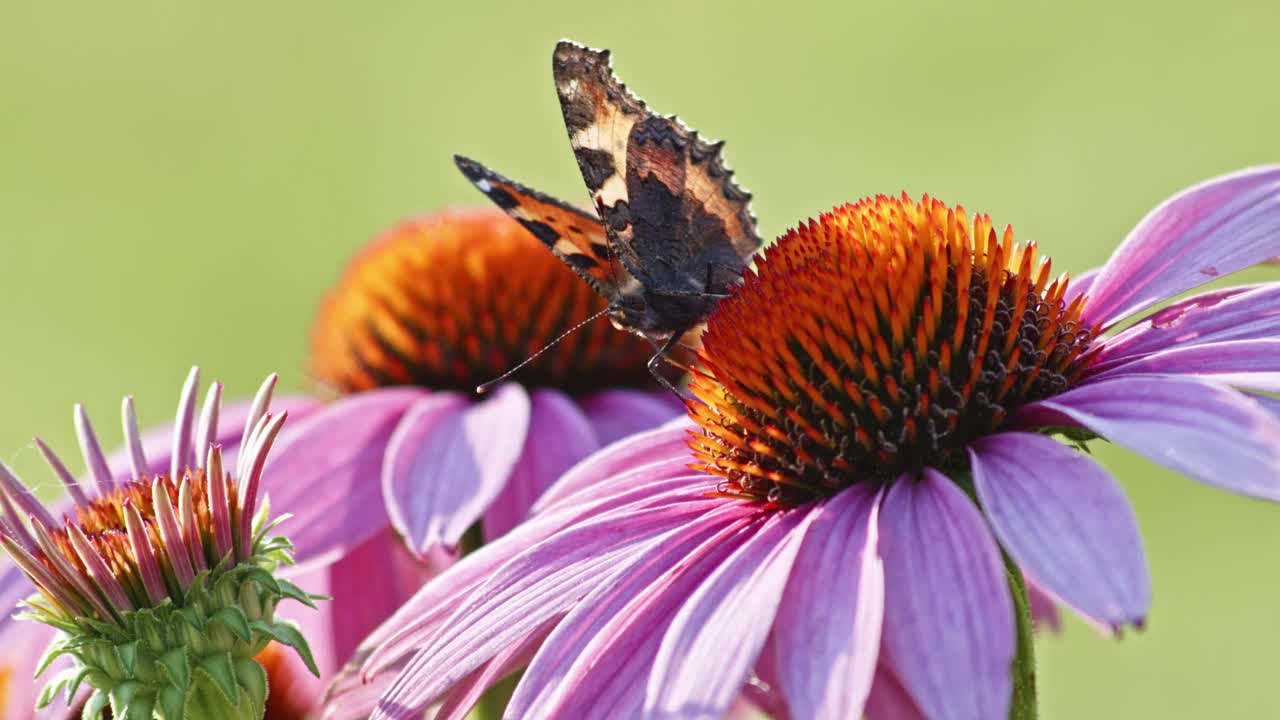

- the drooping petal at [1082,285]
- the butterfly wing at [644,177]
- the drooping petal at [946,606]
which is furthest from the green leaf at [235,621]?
the drooping petal at [1082,285]

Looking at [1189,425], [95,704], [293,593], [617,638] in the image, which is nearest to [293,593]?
[293,593]

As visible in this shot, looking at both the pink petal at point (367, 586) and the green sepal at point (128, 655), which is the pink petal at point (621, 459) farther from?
the green sepal at point (128, 655)

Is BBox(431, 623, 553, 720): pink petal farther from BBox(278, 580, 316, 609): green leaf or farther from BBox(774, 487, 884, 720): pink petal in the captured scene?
BBox(774, 487, 884, 720): pink petal

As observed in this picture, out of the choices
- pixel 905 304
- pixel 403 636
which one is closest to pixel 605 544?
pixel 403 636

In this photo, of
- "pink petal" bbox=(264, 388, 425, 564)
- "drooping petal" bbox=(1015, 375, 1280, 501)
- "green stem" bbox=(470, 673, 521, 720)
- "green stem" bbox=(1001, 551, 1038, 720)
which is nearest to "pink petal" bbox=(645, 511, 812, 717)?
"green stem" bbox=(1001, 551, 1038, 720)

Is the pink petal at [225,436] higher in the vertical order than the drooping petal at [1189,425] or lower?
higher

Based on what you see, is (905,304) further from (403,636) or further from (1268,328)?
(403,636)

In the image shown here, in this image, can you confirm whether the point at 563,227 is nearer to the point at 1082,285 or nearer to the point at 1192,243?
the point at 1082,285
